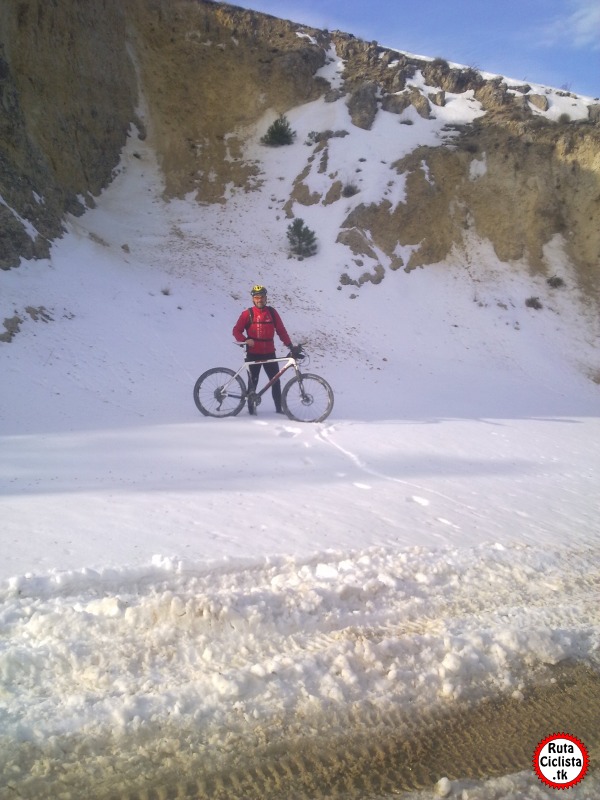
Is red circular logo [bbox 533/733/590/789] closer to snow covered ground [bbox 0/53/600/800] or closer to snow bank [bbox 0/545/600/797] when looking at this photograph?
snow covered ground [bbox 0/53/600/800]

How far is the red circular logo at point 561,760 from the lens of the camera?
207cm

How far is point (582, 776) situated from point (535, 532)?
223cm

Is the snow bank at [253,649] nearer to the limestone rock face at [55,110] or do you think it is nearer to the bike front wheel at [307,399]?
the bike front wheel at [307,399]

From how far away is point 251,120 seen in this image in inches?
929

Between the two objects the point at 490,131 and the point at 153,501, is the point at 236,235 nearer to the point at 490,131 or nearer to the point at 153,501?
the point at 490,131

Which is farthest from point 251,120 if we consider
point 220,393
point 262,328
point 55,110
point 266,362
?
point 220,393

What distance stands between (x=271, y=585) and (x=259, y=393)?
15.6 feet

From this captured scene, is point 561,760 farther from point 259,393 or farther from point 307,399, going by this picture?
point 259,393

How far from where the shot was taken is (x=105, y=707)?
2.18 m

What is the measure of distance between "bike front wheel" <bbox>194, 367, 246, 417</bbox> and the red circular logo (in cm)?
590

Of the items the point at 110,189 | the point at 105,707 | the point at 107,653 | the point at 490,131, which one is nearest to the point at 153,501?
the point at 107,653

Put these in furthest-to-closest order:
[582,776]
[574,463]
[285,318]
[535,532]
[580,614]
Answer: [285,318] → [574,463] → [535,532] → [580,614] → [582,776]

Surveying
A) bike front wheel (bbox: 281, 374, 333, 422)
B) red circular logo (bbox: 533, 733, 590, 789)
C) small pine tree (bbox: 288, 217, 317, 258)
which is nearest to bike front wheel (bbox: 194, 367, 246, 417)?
bike front wheel (bbox: 281, 374, 333, 422)

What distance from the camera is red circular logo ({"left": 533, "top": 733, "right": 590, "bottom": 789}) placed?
2072 mm
